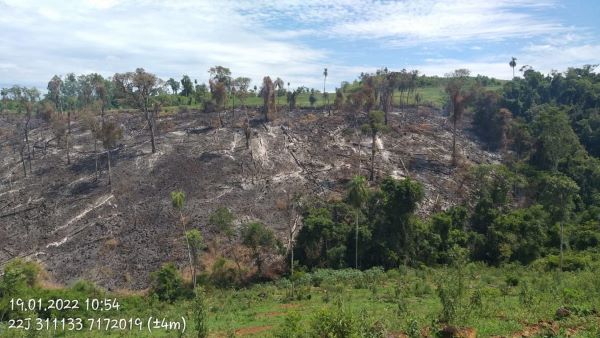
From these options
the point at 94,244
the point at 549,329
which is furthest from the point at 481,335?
the point at 94,244

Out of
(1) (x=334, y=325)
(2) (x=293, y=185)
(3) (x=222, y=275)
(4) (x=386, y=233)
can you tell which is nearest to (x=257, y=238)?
(3) (x=222, y=275)

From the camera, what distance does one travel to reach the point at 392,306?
2481cm

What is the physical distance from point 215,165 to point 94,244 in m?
17.2

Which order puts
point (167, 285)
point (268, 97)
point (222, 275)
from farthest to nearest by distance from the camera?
1. point (268, 97)
2. point (222, 275)
3. point (167, 285)

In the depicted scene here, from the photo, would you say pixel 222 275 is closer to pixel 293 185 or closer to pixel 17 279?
pixel 17 279

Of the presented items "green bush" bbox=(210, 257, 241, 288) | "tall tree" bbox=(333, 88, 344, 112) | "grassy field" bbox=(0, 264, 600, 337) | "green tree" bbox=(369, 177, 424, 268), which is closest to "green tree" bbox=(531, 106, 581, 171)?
"grassy field" bbox=(0, 264, 600, 337)

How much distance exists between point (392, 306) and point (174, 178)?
32871 millimetres

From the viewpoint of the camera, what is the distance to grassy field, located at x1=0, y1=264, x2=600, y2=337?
1642cm

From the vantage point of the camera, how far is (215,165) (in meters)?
54.2

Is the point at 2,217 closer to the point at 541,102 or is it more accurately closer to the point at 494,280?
the point at 494,280

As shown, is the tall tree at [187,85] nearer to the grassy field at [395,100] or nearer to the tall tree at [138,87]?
the grassy field at [395,100]

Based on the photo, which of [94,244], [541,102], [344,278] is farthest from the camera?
[541,102]

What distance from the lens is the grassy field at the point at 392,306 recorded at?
1642 cm

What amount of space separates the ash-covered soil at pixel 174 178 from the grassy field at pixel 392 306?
8.84 m
